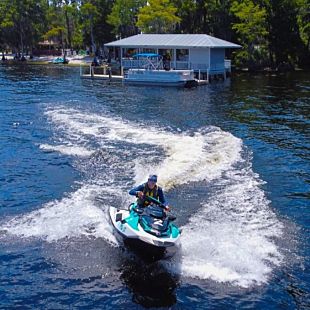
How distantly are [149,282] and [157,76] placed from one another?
4512 cm

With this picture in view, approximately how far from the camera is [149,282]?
41.3ft

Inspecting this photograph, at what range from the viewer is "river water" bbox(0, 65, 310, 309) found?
1237 cm

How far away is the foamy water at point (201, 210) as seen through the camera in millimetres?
13648

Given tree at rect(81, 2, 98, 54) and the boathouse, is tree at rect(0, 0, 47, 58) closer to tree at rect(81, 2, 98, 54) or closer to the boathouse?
tree at rect(81, 2, 98, 54)

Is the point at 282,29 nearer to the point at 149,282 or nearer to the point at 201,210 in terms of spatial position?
the point at 201,210

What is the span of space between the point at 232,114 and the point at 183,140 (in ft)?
34.3

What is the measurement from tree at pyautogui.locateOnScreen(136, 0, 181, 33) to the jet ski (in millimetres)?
71728

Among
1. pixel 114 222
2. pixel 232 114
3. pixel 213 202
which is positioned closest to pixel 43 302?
pixel 114 222

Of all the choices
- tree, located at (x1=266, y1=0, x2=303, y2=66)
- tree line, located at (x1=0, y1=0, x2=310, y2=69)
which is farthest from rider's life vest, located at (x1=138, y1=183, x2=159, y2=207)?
tree, located at (x1=266, y1=0, x2=303, y2=66)

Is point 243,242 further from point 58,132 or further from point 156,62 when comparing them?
point 156,62

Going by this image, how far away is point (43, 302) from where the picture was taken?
11875mm

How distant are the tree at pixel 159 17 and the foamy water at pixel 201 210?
5731 centimetres

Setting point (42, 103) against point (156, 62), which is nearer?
point (42, 103)

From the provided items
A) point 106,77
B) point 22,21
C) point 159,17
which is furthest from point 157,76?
point 22,21
